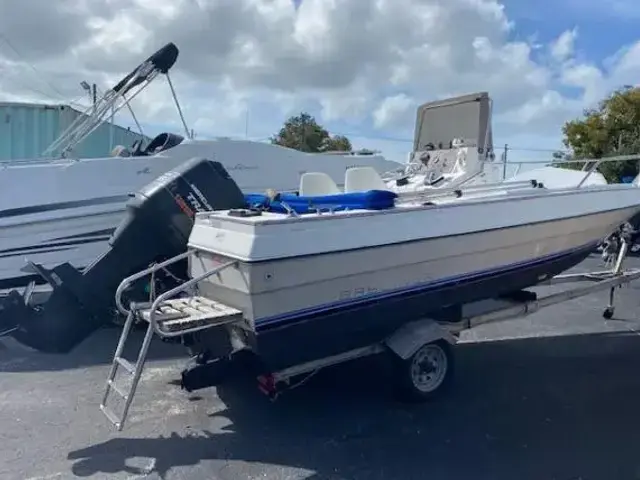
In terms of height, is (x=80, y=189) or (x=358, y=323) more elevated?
(x=80, y=189)

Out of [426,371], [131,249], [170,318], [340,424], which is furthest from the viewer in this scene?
[131,249]

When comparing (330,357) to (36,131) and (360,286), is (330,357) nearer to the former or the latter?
(360,286)

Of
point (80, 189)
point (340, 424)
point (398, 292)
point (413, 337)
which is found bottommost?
point (340, 424)

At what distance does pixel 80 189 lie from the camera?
7.09 m

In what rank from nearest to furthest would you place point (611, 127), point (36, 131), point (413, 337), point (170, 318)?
point (170, 318)
point (413, 337)
point (36, 131)
point (611, 127)

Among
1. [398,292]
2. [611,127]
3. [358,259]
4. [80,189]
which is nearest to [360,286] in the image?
[358,259]

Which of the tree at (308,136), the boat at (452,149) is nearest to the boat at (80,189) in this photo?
the boat at (452,149)

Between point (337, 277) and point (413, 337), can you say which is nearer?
point (337, 277)

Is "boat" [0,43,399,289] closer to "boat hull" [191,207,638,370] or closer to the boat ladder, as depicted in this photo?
the boat ladder

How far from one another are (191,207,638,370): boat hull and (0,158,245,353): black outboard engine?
0.55m

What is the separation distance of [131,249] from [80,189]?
2641 millimetres

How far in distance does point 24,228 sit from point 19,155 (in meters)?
5.19

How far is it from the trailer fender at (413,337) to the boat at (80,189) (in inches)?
152

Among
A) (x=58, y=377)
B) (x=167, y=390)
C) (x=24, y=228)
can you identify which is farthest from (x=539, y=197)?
(x=24, y=228)
